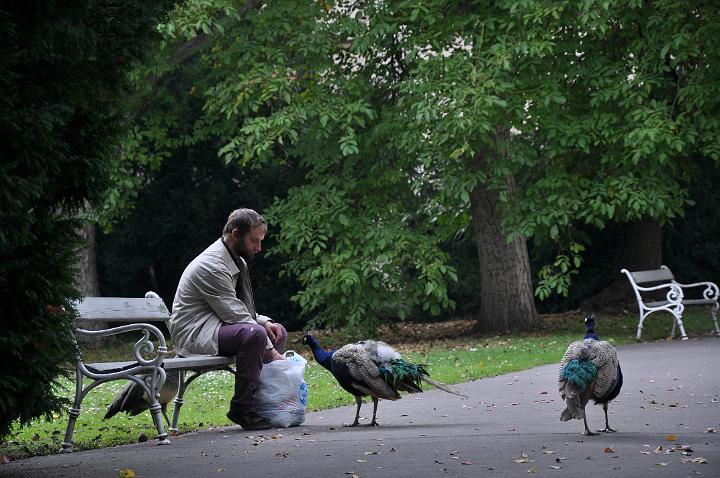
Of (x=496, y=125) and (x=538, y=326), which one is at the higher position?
(x=496, y=125)

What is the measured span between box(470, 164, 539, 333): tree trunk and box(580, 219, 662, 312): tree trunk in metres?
3.93

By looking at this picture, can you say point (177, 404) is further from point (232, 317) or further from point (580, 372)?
point (580, 372)

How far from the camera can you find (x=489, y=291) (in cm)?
2145

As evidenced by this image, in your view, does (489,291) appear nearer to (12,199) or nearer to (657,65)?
(657,65)

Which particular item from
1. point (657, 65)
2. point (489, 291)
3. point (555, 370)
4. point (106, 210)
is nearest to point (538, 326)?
point (489, 291)

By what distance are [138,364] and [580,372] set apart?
3.47 metres

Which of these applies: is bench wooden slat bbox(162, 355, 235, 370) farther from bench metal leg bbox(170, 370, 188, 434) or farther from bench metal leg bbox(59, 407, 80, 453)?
bench metal leg bbox(59, 407, 80, 453)

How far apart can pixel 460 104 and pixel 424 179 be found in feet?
10.8

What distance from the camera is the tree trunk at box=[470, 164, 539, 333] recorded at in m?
21.2

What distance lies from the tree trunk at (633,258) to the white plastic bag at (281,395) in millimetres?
15425

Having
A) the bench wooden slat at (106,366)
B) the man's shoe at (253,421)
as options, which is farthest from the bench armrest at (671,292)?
the bench wooden slat at (106,366)

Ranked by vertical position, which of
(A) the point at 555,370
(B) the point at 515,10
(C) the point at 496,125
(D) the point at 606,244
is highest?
(B) the point at 515,10

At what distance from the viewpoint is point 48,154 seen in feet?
23.2

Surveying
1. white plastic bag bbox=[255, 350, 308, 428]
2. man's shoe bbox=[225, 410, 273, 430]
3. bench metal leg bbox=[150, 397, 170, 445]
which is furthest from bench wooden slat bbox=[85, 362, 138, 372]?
white plastic bag bbox=[255, 350, 308, 428]
